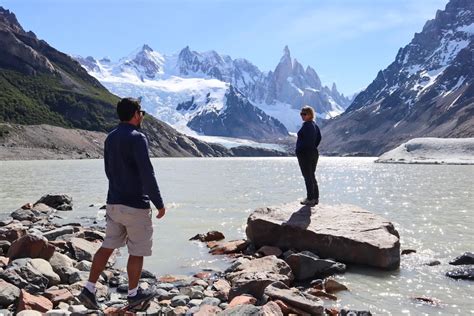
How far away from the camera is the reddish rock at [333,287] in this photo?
11086 mm

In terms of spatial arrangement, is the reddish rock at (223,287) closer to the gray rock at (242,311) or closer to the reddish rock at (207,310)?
the reddish rock at (207,310)

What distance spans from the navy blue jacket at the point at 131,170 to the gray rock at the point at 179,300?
2.31m

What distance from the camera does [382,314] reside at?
31.2ft

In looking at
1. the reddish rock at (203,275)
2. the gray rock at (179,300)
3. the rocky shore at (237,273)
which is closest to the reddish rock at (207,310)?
the rocky shore at (237,273)

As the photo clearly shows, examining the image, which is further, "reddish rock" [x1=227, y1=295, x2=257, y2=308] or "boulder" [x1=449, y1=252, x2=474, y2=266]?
"boulder" [x1=449, y1=252, x2=474, y2=266]

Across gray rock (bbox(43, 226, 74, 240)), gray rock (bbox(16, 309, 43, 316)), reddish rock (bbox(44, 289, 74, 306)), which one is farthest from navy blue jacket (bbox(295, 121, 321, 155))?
gray rock (bbox(16, 309, 43, 316))

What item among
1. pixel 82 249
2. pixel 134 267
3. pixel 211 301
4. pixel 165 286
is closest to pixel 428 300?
pixel 211 301

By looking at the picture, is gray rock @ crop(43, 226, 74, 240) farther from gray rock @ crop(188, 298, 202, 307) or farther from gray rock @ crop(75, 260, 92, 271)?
gray rock @ crop(188, 298, 202, 307)

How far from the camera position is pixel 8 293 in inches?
355

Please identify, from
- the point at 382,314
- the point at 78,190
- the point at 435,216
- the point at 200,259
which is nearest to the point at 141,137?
the point at 382,314

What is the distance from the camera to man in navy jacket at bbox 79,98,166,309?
326 inches

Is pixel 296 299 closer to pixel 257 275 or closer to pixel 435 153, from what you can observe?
pixel 257 275

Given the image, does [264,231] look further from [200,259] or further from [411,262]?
[411,262]

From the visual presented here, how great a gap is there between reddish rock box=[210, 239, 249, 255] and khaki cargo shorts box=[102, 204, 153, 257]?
6978 mm
